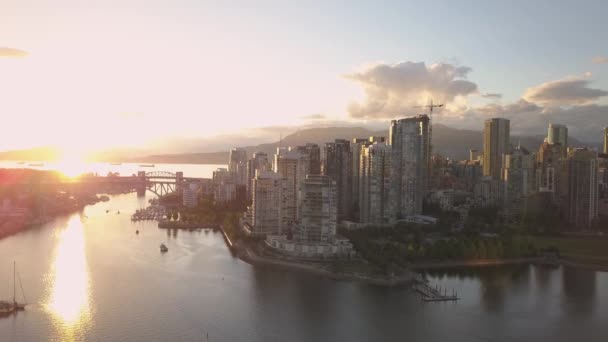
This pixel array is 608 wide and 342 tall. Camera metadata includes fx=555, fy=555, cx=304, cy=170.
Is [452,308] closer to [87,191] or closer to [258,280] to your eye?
[258,280]

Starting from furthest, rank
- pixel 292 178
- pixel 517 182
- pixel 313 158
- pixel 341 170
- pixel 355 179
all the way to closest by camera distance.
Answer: pixel 313 158, pixel 517 182, pixel 341 170, pixel 355 179, pixel 292 178

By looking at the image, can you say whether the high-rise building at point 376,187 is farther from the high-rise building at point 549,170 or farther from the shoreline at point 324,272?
the high-rise building at point 549,170

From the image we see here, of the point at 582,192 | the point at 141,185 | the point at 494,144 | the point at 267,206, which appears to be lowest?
the point at 141,185

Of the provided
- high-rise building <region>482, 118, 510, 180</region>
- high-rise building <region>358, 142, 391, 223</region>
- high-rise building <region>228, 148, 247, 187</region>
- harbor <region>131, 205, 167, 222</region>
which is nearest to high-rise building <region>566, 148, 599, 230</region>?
high-rise building <region>358, 142, 391, 223</region>

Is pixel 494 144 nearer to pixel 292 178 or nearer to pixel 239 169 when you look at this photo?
pixel 239 169

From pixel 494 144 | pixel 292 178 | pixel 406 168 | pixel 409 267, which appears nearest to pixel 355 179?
pixel 406 168

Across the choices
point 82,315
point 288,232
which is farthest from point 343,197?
point 82,315
